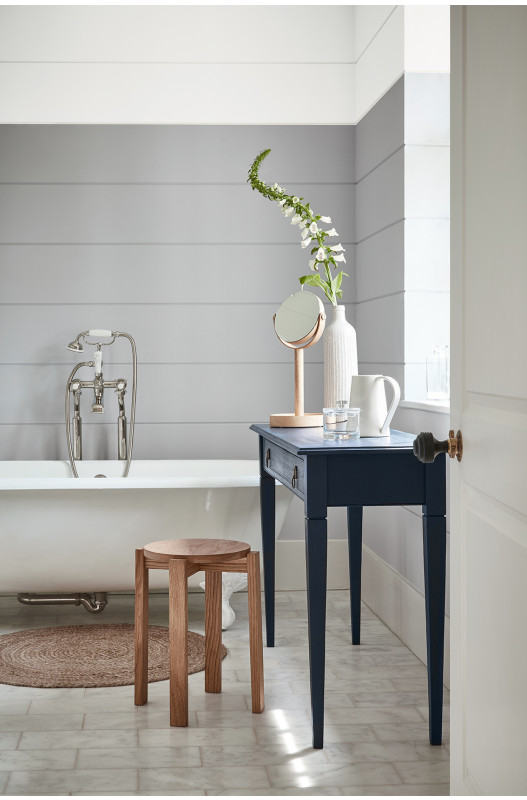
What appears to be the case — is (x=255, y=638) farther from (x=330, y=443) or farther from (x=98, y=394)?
(x=98, y=394)

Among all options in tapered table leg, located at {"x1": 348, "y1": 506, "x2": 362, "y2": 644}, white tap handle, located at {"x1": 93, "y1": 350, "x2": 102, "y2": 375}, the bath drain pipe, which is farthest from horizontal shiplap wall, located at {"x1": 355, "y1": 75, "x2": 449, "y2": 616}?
white tap handle, located at {"x1": 93, "y1": 350, "x2": 102, "y2": 375}

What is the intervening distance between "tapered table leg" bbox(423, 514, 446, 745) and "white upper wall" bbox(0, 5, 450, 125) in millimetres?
2429

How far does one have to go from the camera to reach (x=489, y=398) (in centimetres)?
151

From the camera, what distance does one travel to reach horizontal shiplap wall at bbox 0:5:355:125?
13.4 ft

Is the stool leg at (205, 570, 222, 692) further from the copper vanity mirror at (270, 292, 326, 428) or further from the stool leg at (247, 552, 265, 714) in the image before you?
the copper vanity mirror at (270, 292, 326, 428)

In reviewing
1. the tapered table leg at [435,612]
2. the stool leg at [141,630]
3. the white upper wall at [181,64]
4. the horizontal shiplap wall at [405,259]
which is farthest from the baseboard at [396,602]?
the white upper wall at [181,64]

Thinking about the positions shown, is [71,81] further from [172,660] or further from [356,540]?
[172,660]

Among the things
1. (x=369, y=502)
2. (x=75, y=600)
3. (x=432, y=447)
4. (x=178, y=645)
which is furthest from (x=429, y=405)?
(x=75, y=600)

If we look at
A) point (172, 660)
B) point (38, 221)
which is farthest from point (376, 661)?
point (38, 221)

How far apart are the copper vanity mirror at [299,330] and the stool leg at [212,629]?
2.11 ft

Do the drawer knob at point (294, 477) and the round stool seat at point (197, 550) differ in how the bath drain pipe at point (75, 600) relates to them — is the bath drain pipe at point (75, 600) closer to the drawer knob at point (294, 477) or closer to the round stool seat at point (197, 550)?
the round stool seat at point (197, 550)

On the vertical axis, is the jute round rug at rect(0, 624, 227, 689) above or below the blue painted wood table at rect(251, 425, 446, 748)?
below

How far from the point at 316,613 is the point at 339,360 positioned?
3.26 ft

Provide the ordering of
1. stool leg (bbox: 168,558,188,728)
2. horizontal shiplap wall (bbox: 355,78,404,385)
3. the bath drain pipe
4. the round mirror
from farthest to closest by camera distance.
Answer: the bath drain pipe
horizontal shiplap wall (bbox: 355,78,404,385)
the round mirror
stool leg (bbox: 168,558,188,728)
